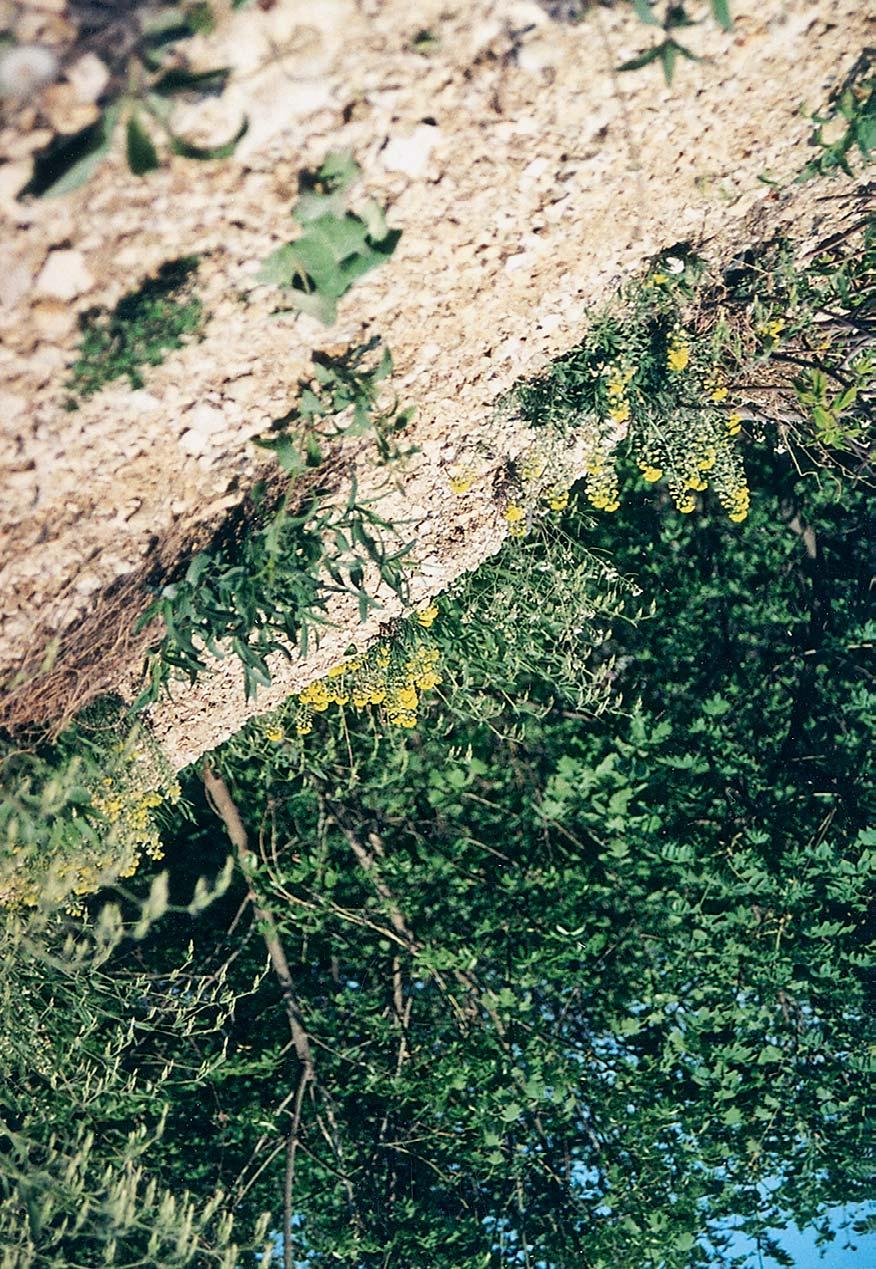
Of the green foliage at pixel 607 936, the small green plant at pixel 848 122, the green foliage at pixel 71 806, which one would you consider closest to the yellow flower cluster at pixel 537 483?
the green foliage at pixel 607 936

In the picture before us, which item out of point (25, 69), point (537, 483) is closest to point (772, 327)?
point (537, 483)

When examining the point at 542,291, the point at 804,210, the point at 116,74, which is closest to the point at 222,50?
the point at 116,74

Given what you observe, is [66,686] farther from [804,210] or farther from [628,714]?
[804,210]

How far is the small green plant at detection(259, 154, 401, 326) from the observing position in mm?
2164

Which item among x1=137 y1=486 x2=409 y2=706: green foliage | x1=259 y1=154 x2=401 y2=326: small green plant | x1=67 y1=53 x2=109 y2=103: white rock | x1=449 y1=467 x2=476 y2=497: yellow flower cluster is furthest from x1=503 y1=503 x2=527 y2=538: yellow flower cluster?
x1=67 y1=53 x2=109 y2=103: white rock

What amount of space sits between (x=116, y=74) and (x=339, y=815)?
11.4 ft

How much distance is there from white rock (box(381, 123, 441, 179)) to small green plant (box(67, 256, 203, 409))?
54 cm

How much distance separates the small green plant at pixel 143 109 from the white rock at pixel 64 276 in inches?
5.7

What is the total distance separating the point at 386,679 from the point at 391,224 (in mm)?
1852

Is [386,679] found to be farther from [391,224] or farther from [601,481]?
[391,224]

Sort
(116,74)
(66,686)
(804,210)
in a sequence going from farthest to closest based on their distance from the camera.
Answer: (804,210) < (66,686) < (116,74)

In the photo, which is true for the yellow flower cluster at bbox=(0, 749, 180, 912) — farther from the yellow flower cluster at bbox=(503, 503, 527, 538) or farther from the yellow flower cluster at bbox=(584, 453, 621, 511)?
the yellow flower cluster at bbox=(584, 453, 621, 511)

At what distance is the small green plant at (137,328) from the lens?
217 centimetres

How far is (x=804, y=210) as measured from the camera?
3.29 meters
